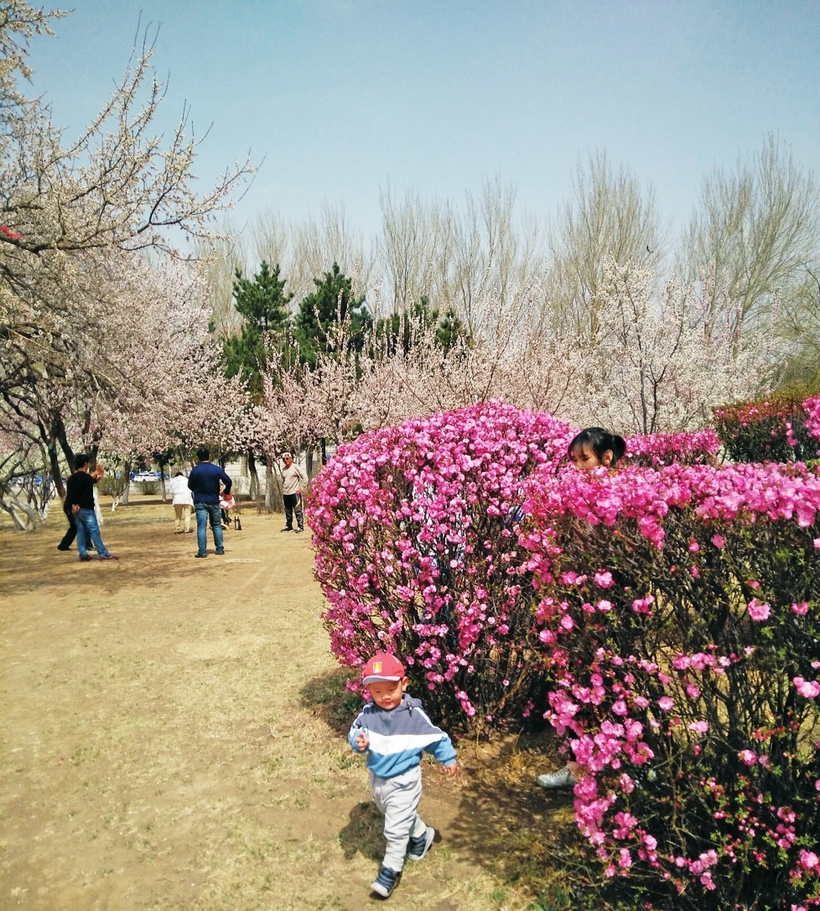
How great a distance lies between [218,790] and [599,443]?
9.98ft

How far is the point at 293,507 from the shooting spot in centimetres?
1697

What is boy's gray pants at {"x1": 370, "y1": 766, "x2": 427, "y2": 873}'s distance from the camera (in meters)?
3.08

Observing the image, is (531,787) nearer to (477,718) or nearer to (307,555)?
(477,718)

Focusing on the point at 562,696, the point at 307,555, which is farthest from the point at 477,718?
the point at 307,555

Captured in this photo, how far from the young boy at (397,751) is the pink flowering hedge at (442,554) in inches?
27.2

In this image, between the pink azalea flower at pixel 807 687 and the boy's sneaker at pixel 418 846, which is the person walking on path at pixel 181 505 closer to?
the boy's sneaker at pixel 418 846

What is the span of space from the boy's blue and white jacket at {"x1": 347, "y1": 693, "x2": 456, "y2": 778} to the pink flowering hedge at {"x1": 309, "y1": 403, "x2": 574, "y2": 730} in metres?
0.68

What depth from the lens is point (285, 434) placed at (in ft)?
79.9

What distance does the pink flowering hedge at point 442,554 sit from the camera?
396cm

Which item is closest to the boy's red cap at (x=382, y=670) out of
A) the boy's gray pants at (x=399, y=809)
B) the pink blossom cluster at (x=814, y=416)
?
the boy's gray pants at (x=399, y=809)

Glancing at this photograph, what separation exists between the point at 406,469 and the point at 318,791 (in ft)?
6.55

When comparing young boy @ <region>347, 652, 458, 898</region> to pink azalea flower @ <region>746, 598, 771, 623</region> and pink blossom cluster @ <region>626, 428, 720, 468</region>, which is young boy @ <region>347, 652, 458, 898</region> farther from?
pink blossom cluster @ <region>626, 428, 720, 468</region>

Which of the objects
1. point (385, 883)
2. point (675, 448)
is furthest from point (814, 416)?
point (385, 883)

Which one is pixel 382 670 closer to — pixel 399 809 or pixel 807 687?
pixel 399 809
